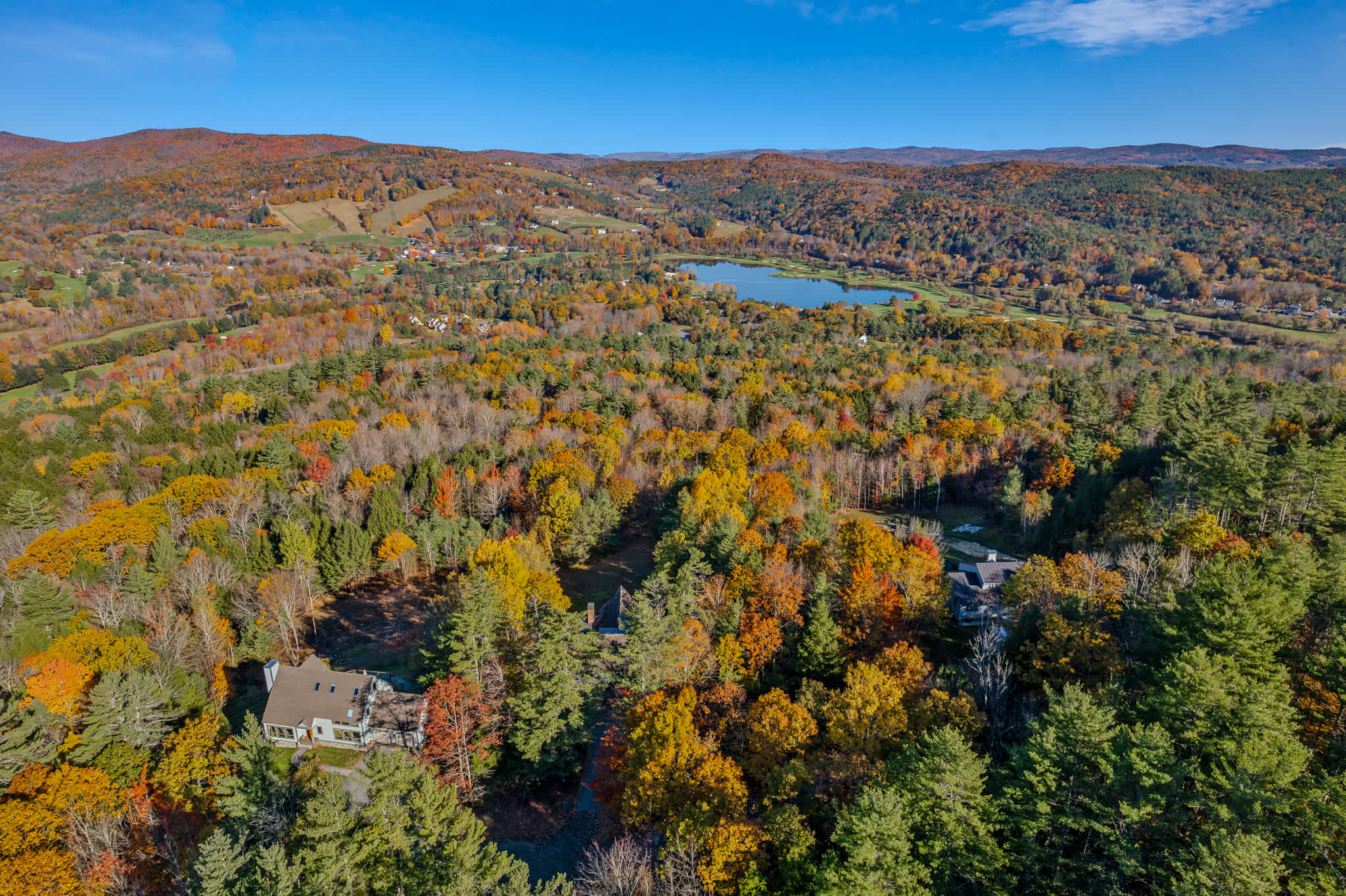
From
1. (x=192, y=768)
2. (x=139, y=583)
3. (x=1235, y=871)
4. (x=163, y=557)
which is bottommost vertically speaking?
(x=192, y=768)

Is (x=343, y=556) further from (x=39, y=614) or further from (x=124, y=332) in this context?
(x=124, y=332)

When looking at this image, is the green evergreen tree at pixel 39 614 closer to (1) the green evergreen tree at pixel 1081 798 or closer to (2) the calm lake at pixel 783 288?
(1) the green evergreen tree at pixel 1081 798

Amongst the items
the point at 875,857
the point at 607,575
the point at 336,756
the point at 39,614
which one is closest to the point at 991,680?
the point at 875,857

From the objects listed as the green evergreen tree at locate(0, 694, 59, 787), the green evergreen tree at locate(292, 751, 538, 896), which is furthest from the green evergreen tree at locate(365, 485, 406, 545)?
the green evergreen tree at locate(292, 751, 538, 896)

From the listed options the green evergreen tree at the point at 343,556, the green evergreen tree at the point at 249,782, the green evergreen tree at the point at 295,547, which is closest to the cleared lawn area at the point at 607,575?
the green evergreen tree at the point at 343,556

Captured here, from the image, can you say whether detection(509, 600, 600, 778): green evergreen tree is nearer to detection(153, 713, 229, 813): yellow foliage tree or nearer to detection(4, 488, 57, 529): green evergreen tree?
detection(153, 713, 229, 813): yellow foliage tree

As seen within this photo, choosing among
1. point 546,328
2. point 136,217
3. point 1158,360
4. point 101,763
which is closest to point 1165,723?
point 101,763
